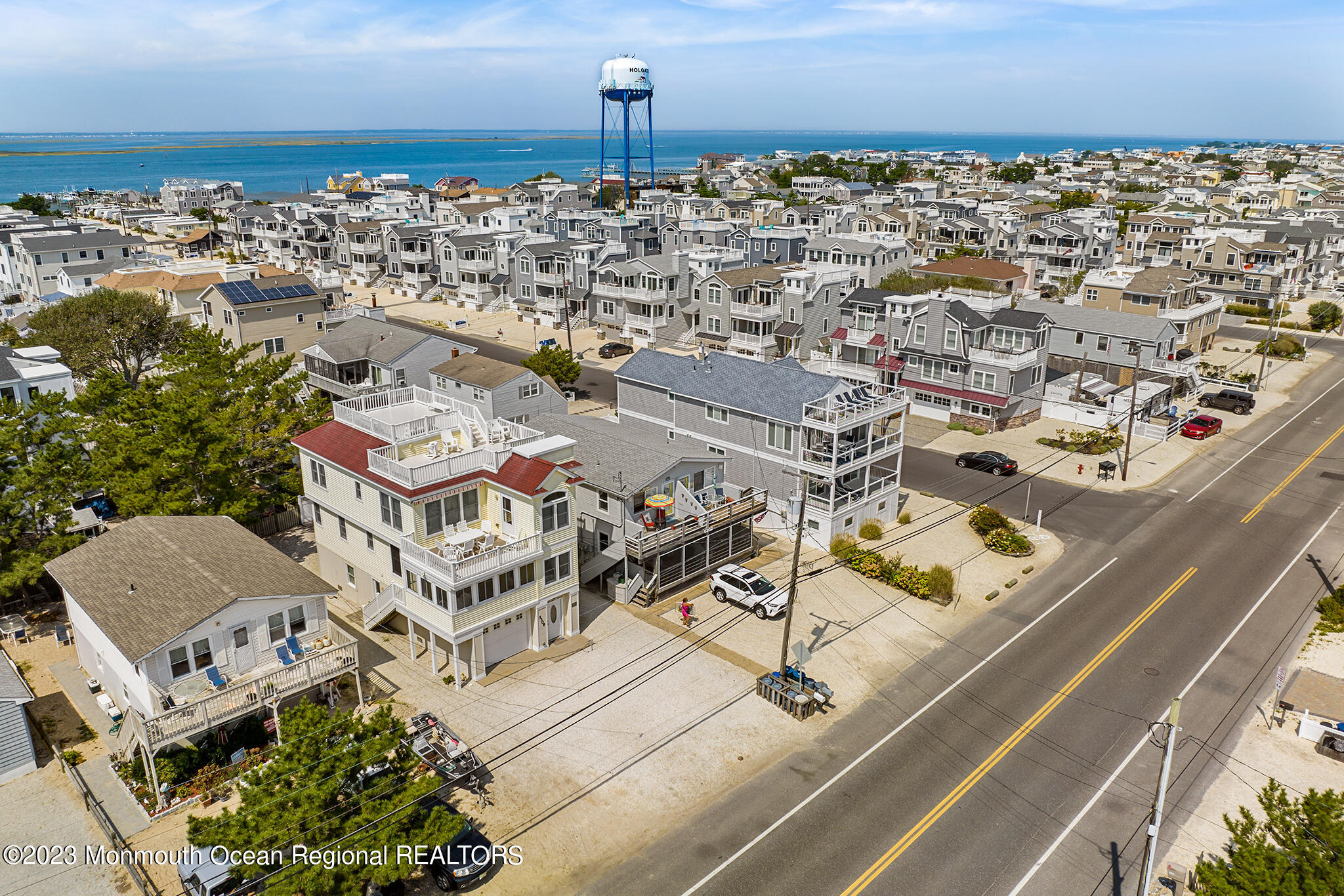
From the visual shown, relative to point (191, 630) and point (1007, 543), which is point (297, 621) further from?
point (1007, 543)

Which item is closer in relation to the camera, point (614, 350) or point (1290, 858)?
point (1290, 858)

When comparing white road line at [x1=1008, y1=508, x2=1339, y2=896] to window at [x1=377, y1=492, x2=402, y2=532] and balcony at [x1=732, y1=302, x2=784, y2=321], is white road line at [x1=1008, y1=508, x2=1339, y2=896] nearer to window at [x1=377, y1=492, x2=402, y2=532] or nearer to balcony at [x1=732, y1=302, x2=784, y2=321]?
window at [x1=377, y1=492, x2=402, y2=532]

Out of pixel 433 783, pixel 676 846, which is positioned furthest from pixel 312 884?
pixel 676 846

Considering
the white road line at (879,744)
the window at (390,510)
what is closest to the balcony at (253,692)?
the window at (390,510)

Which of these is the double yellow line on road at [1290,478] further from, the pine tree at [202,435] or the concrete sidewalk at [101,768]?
the concrete sidewalk at [101,768]

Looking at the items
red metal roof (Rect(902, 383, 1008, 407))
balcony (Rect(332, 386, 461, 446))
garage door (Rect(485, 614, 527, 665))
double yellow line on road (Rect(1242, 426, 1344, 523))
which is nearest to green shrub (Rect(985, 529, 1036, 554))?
double yellow line on road (Rect(1242, 426, 1344, 523))

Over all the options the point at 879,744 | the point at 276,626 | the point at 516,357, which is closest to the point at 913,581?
the point at 879,744

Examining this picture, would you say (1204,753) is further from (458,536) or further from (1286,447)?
(1286,447)

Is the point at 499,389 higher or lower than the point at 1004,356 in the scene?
lower
